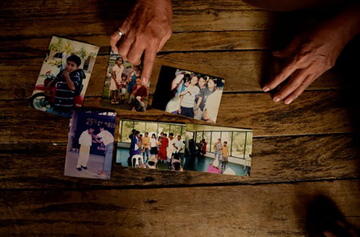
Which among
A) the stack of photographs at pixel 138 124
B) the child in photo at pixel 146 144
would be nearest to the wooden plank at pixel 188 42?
the stack of photographs at pixel 138 124

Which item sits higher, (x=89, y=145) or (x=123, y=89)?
(x=123, y=89)

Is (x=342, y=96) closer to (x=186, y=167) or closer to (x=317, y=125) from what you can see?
(x=317, y=125)

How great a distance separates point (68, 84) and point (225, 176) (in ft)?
3.19

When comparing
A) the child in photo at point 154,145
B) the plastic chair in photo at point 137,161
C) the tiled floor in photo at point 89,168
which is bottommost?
the tiled floor in photo at point 89,168

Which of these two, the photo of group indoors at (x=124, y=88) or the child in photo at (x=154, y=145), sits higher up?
the photo of group indoors at (x=124, y=88)

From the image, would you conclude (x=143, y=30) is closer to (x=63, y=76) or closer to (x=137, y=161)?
(x=63, y=76)

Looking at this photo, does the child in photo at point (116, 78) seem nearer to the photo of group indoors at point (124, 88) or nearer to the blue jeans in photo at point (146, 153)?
the photo of group indoors at point (124, 88)

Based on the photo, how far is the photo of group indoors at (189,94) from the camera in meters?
1.31

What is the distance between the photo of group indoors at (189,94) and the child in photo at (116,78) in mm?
205

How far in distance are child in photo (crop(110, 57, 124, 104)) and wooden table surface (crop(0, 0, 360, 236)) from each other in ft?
0.24

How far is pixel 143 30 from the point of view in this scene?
1.13 meters

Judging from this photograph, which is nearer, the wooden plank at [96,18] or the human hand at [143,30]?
the human hand at [143,30]

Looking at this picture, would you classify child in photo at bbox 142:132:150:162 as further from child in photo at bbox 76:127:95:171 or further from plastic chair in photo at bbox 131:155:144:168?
child in photo at bbox 76:127:95:171

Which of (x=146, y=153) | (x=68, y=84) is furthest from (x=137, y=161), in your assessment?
(x=68, y=84)
